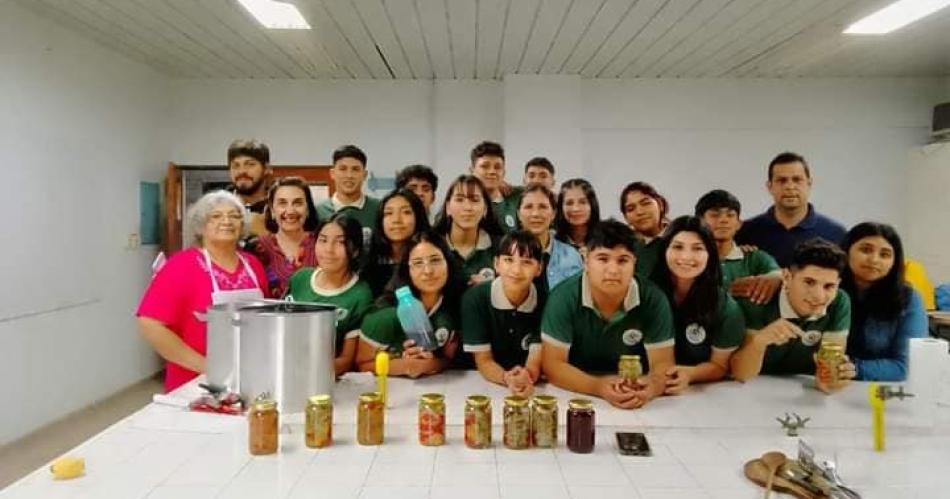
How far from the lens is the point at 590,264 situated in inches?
77.6

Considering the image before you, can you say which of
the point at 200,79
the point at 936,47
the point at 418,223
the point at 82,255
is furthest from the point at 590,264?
the point at 200,79

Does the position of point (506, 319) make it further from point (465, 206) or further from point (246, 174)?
point (246, 174)

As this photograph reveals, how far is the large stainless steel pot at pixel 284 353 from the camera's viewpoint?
1.76 m

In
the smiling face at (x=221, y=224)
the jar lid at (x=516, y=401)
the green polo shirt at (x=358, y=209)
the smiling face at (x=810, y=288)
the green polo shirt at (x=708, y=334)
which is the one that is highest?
the green polo shirt at (x=358, y=209)

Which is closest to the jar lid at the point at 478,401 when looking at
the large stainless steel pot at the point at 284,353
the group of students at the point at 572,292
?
the group of students at the point at 572,292

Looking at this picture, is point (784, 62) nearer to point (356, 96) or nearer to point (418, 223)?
point (356, 96)

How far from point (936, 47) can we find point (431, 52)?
Answer: 3.63 m

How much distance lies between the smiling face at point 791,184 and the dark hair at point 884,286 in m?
0.29

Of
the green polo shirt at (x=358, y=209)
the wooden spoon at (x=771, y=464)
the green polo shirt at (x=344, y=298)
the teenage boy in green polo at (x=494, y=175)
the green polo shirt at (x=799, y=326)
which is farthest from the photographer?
the teenage boy in green polo at (x=494, y=175)

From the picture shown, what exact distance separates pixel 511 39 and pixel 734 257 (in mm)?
2611

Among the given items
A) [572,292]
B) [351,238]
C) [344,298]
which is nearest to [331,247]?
[351,238]

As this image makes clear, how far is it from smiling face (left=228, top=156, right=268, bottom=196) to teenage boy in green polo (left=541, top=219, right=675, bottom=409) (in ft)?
4.81

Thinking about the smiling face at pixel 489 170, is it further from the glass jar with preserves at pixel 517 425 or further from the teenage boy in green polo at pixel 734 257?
the glass jar with preserves at pixel 517 425

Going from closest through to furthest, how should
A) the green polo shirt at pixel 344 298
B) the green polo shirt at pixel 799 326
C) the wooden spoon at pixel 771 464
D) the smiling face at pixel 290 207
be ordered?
1. the wooden spoon at pixel 771 464
2. the green polo shirt at pixel 799 326
3. the green polo shirt at pixel 344 298
4. the smiling face at pixel 290 207
